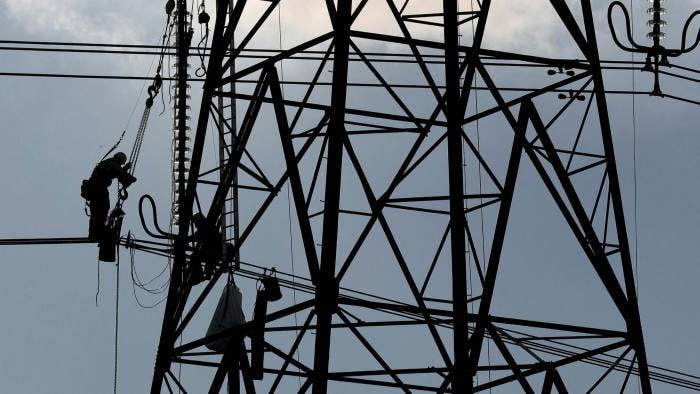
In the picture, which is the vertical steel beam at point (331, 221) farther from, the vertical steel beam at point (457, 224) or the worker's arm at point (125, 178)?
the worker's arm at point (125, 178)

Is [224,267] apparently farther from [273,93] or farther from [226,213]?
[226,213]

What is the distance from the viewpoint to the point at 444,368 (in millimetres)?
27547

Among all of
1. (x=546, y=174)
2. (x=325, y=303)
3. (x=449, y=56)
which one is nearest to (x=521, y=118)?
(x=546, y=174)

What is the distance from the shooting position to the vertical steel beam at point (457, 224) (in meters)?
25.1

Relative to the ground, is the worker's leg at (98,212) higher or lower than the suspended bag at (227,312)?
higher

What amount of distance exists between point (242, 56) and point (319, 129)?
18.0 feet

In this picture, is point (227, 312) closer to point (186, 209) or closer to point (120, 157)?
point (186, 209)

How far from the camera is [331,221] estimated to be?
2539 cm

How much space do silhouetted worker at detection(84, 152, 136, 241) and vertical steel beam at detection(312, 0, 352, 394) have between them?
28.2ft

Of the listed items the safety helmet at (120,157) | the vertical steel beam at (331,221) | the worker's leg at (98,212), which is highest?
the safety helmet at (120,157)

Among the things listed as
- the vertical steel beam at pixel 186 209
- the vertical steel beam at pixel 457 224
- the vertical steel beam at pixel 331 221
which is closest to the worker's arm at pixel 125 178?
the vertical steel beam at pixel 186 209

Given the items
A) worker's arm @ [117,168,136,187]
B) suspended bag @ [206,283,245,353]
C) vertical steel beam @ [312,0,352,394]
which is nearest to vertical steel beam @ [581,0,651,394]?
vertical steel beam @ [312,0,352,394]

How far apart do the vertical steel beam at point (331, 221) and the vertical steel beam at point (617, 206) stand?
4231mm

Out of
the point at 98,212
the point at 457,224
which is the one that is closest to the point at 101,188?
the point at 98,212
